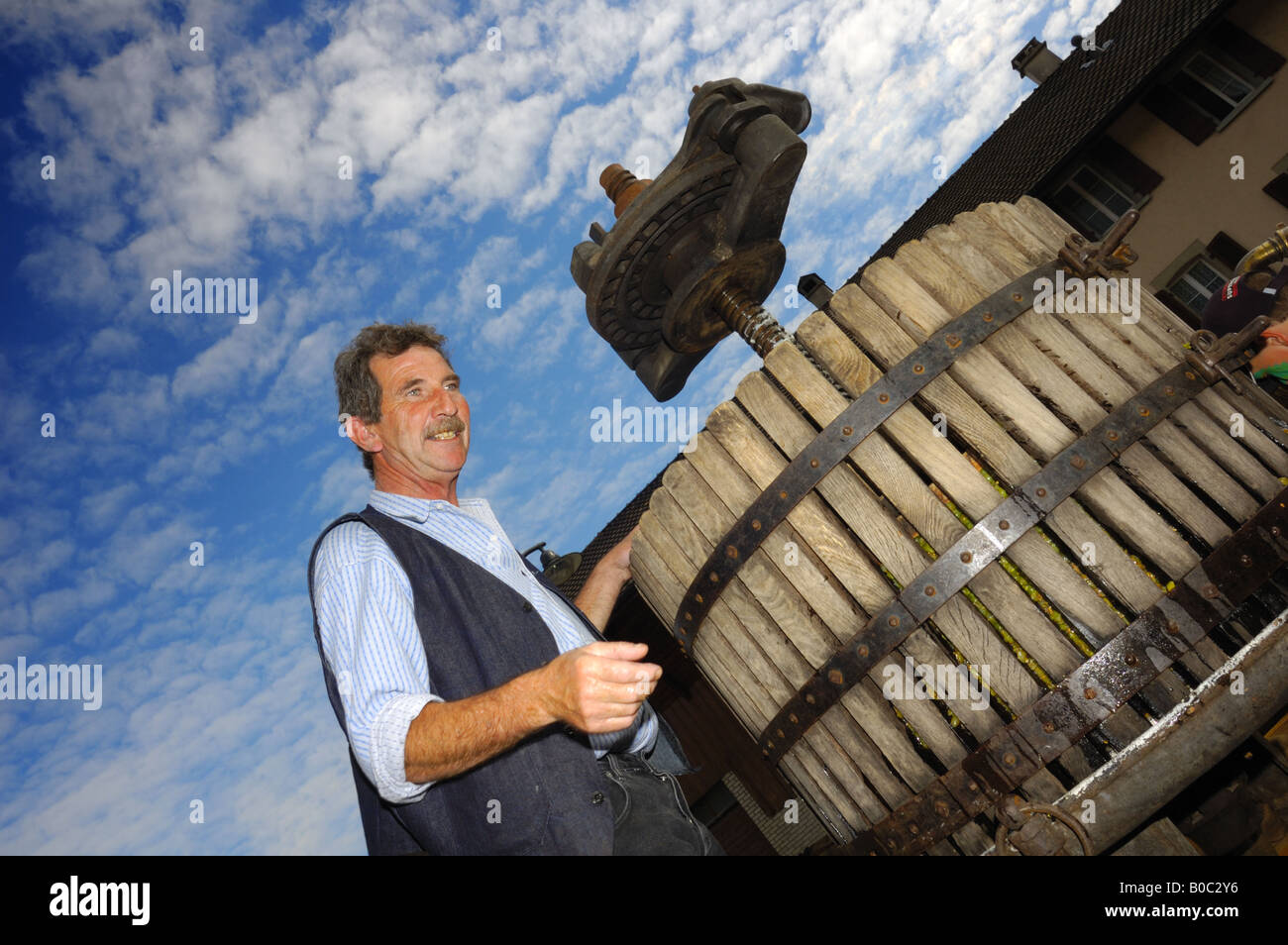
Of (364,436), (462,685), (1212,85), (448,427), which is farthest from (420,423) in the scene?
(1212,85)

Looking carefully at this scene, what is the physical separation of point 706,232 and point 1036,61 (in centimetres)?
1240

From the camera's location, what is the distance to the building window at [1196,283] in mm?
11133

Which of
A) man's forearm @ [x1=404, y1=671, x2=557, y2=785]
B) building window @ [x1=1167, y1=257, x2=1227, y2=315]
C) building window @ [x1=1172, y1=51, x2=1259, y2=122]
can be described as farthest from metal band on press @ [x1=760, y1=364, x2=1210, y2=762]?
building window @ [x1=1172, y1=51, x2=1259, y2=122]

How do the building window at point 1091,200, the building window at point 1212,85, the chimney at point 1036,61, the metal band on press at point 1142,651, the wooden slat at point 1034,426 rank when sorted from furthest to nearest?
the chimney at point 1036,61 → the building window at point 1091,200 → the building window at point 1212,85 → the wooden slat at point 1034,426 → the metal band on press at point 1142,651

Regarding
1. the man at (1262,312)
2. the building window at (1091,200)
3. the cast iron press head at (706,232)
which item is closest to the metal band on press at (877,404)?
the man at (1262,312)

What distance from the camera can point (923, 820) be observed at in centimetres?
269

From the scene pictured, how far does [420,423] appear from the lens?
3.17 meters

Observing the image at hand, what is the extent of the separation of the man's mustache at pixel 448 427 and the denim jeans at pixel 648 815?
1.49 meters

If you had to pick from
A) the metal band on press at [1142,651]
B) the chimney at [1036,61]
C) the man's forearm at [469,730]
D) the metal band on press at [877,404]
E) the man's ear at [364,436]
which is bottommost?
the metal band on press at [1142,651]

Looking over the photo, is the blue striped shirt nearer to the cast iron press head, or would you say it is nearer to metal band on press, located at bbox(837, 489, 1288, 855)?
metal band on press, located at bbox(837, 489, 1288, 855)

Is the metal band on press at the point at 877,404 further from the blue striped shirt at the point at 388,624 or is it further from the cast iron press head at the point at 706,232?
the cast iron press head at the point at 706,232

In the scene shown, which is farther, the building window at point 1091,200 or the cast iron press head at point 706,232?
the building window at point 1091,200

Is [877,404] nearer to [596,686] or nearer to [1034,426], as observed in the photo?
[1034,426]
